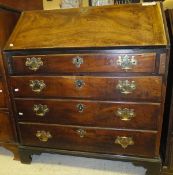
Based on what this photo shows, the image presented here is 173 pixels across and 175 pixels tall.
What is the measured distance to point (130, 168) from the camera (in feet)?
5.44

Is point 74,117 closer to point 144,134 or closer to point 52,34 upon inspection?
point 144,134

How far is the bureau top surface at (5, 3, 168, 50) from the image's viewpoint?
4.22 ft

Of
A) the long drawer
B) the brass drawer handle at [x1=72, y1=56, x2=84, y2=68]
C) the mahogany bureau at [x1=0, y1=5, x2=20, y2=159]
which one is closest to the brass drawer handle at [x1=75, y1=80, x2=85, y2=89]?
the brass drawer handle at [x1=72, y1=56, x2=84, y2=68]

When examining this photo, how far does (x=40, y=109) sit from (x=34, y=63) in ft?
1.16

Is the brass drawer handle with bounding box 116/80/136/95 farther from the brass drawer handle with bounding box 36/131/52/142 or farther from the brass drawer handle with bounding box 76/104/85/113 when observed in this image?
the brass drawer handle with bounding box 36/131/52/142

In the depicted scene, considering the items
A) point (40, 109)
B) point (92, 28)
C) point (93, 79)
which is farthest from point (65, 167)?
point (92, 28)

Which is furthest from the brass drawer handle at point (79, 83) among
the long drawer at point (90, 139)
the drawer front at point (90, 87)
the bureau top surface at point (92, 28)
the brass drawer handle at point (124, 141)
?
the brass drawer handle at point (124, 141)

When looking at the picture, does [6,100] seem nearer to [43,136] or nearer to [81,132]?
[43,136]

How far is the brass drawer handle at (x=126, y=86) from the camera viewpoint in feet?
4.30

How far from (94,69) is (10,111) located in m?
0.77

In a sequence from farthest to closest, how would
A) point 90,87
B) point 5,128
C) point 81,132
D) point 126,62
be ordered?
point 5,128 < point 81,132 < point 90,87 < point 126,62

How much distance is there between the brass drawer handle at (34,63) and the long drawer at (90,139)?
47 centimetres

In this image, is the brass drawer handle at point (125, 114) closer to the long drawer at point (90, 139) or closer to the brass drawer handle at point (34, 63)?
the long drawer at point (90, 139)

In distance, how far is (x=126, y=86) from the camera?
132 cm
